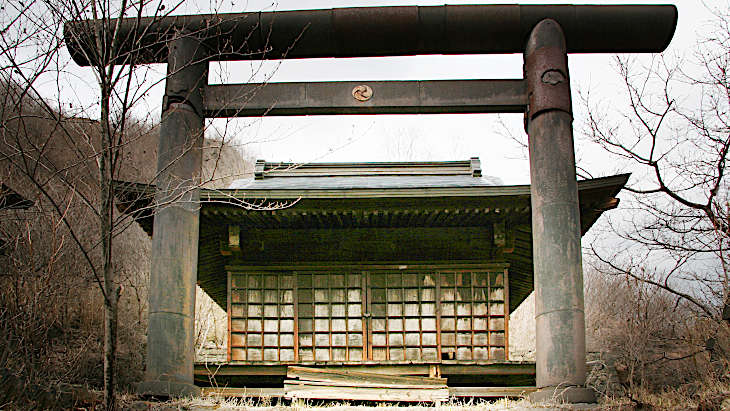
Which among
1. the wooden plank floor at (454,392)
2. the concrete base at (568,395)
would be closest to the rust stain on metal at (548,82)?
the concrete base at (568,395)

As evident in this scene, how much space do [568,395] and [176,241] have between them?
20.7 feet

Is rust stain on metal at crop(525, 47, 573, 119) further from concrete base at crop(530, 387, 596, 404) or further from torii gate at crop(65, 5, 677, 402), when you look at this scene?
concrete base at crop(530, 387, 596, 404)

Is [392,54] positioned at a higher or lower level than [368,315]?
higher

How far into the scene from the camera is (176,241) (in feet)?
37.4

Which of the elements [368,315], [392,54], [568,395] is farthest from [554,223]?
[392,54]

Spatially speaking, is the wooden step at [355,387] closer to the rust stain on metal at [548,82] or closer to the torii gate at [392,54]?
the torii gate at [392,54]

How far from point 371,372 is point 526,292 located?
466cm

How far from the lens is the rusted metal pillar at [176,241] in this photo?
1073 cm

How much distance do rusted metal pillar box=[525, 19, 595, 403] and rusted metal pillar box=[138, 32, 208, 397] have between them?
5.26 meters

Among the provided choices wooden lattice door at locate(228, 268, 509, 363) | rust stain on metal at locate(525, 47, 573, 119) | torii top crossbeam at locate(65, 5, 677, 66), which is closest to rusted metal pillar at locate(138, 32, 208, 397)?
torii top crossbeam at locate(65, 5, 677, 66)

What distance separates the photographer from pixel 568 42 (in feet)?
41.3

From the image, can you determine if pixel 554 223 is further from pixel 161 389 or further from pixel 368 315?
pixel 161 389

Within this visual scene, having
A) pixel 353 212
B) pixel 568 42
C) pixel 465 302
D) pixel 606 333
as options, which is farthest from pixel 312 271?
pixel 606 333

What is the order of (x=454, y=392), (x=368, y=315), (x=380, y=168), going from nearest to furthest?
(x=454, y=392)
(x=368, y=315)
(x=380, y=168)
